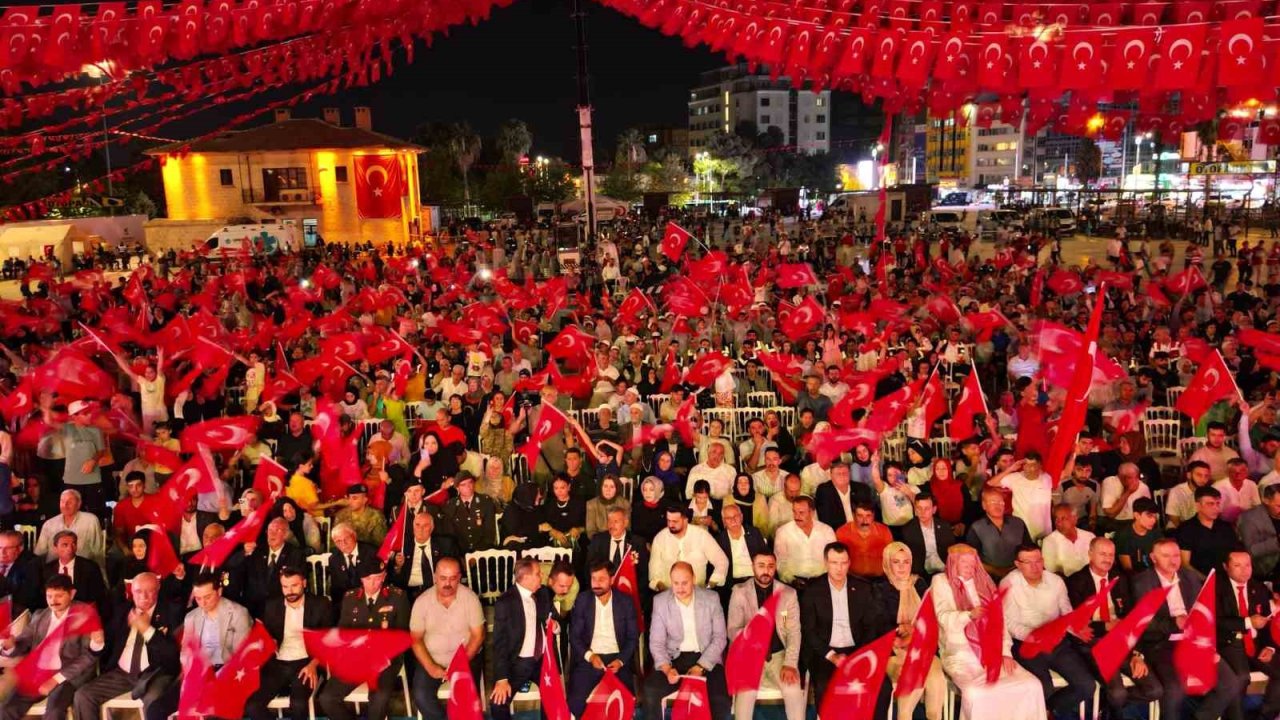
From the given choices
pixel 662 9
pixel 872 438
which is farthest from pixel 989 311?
pixel 662 9

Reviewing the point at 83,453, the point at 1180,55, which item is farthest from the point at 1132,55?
the point at 83,453

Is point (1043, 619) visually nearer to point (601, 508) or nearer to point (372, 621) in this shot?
point (601, 508)

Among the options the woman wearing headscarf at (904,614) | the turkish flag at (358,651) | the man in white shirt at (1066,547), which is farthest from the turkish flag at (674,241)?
the turkish flag at (358,651)

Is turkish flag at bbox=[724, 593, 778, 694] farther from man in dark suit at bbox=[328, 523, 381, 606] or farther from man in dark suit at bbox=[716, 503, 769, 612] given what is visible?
man in dark suit at bbox=[328, 523, 381, 606]

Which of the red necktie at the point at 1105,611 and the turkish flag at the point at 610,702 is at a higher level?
the red necktie at the point at 1105,611

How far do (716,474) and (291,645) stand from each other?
11.3ft

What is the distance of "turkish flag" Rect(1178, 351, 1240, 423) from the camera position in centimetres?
834

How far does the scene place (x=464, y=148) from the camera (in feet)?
202

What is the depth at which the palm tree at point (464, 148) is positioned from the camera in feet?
200

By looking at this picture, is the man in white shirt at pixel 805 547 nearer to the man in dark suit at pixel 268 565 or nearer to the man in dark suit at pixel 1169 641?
the man in dark suit at pixel 1169 641

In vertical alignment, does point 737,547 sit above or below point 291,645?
above

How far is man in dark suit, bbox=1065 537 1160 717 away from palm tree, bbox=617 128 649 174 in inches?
2460

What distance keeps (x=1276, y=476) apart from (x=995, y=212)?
35.4 meters

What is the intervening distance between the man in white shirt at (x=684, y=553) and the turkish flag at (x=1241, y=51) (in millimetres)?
4145
